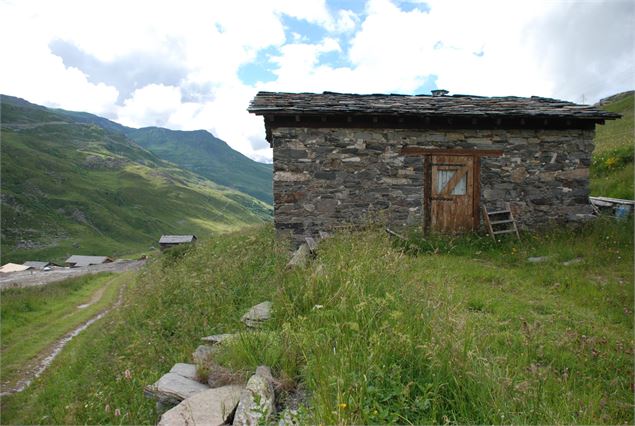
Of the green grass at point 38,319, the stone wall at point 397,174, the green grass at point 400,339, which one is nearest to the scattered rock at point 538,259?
the green grass at point 400,339

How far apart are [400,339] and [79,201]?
4598 inches

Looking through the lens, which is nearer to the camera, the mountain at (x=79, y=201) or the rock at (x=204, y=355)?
the rock at (x=204, y=355)

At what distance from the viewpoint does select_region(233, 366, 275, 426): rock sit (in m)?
2.88

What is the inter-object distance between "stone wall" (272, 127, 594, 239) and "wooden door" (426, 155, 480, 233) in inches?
13.6

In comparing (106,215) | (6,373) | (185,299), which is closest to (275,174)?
(185,299)

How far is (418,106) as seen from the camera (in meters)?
11.6

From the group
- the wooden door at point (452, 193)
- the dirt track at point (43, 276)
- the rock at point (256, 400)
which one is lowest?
the dirt track at point (43, 276)

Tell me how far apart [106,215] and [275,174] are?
108 metres

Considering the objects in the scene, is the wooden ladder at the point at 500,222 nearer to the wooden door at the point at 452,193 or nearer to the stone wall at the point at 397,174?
the stone wall at the point at 397,174

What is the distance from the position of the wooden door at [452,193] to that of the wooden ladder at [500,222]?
0.44m

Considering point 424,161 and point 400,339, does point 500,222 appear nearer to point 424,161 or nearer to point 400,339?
point 424,161

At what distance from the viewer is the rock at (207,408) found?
3.19m

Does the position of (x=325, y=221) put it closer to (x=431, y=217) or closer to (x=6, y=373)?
(x=431, y=217)

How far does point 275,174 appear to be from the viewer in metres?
11.1
